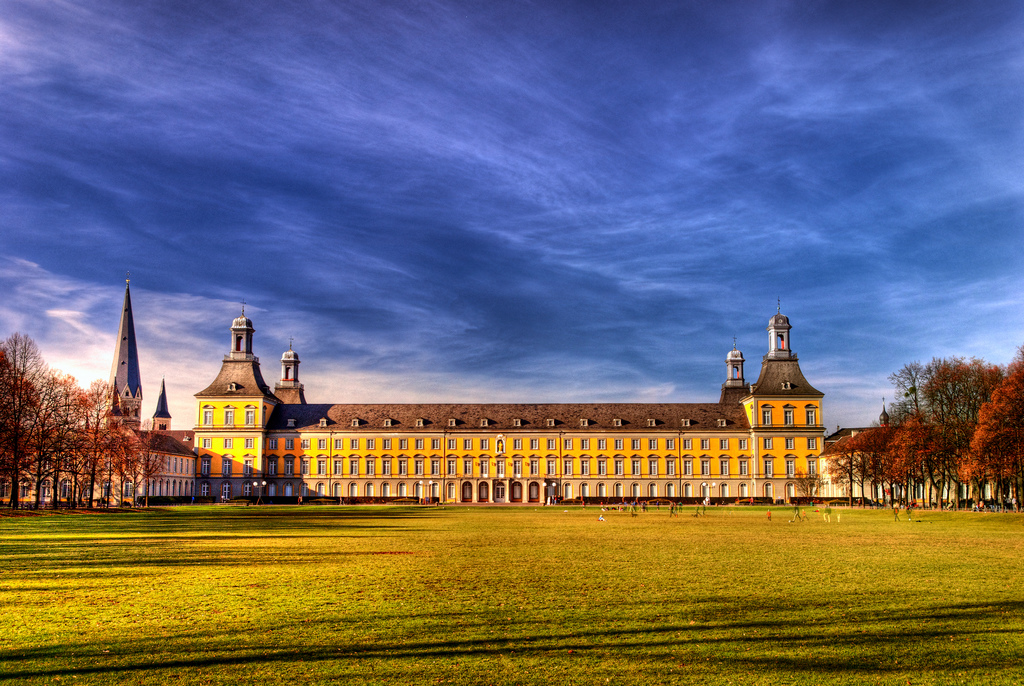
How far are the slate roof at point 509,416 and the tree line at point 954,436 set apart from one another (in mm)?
25243

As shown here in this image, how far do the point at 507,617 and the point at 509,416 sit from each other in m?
94.7

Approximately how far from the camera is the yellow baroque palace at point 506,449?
10100 cm

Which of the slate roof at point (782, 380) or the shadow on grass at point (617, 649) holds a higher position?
the slate roof at point (782, 380)

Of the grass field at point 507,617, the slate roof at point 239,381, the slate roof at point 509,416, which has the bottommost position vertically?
the grass field at point 507,617

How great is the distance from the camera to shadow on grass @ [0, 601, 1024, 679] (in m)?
8.67

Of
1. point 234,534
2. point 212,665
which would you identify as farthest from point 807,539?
point 212,665

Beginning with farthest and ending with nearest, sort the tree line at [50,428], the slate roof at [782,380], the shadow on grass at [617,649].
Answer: the slate roof at [782,380] → the tree line at [50,428] → the shadow on grass at [617,649]

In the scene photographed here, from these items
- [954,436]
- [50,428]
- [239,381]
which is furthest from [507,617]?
[239,381]

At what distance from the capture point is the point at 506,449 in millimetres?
103812

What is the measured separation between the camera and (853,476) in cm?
8175

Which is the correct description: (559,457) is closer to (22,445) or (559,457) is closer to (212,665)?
(22,445)

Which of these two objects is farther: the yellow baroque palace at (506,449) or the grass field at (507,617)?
the yellow baroque palace at (506,449)

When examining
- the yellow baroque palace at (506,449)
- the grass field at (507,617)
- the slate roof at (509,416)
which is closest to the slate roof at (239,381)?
the yellow baroque palace at (506,449)

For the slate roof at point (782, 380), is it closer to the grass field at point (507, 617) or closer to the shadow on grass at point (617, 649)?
the grass field at point (507, 617)
